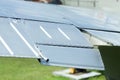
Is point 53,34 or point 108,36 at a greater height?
point 53,34

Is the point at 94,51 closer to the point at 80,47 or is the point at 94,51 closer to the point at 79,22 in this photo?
the point at 80,47

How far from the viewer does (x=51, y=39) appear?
11.1ft

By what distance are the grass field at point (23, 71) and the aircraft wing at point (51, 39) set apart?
3.71m

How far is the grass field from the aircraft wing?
3715 millimetres

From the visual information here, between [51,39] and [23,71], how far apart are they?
490 centimetres

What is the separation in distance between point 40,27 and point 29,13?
766 mm

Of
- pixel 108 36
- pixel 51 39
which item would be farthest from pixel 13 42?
pixel 108 36

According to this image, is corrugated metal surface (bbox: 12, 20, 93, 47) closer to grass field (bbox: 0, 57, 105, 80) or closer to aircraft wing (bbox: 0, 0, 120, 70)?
aircraft wing (bbox: 0, 0, 120, 70)

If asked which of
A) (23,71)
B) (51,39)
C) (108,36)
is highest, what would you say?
(51,39)

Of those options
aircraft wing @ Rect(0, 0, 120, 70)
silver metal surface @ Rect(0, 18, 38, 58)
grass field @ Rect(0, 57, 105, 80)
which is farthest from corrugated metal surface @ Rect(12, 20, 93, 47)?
grass field @ Rect(0, 57, 105, 80)

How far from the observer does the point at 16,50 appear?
298 cm

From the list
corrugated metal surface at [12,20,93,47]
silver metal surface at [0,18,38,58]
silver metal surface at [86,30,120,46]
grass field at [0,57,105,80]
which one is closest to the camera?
silver metal surface at [0,18,38,58]

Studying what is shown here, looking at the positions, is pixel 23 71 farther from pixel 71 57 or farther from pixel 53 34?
pixel 71 57

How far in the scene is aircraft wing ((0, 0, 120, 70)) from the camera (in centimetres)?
301
